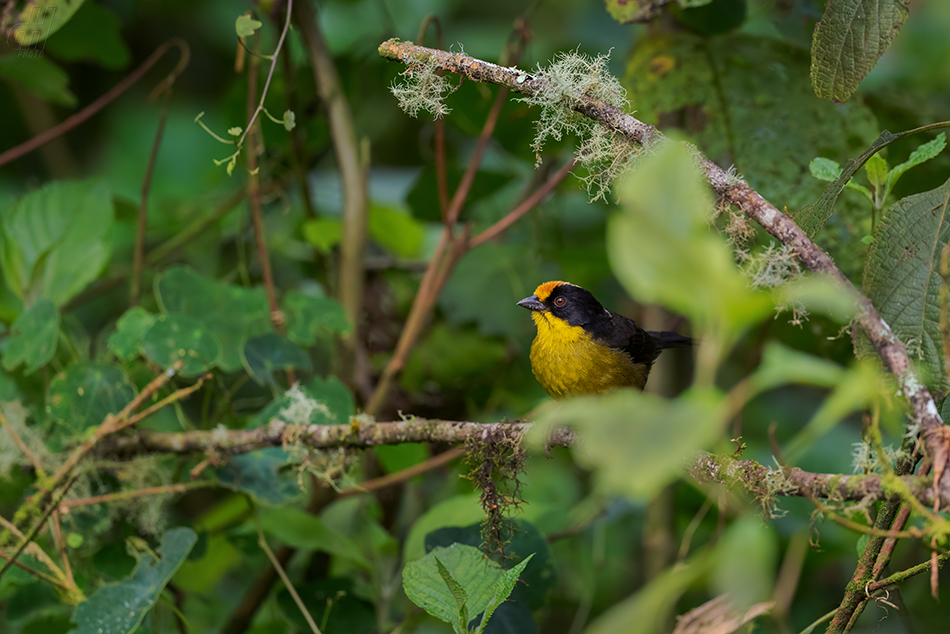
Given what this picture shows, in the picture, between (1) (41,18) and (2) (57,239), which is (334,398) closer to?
(2) (57,239)

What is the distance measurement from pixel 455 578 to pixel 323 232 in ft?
4.20

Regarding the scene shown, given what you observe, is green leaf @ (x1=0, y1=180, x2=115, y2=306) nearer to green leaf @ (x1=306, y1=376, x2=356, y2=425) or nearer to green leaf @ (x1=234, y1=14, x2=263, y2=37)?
green leaf @ (x1=306, y1=376, x2=356, y2=425)

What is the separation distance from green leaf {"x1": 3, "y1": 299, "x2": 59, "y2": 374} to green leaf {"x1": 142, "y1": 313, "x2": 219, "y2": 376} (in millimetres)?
186

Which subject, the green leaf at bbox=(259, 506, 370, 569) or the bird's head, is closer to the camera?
the green leaf at bbox=(259, 506, 370, 569)

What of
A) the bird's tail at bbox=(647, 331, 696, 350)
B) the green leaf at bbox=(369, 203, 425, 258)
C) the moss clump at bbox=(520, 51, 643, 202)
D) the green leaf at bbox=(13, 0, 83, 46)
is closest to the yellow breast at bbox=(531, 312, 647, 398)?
the bird's tail at bbox=(647, 331, 696, 350)

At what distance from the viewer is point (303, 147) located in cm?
224

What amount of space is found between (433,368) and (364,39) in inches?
45.7

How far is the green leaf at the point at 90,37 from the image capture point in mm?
2154

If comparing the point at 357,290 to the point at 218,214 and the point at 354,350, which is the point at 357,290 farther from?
the point at 218,214

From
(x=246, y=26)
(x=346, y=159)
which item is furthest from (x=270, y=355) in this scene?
(x=246, y=26)

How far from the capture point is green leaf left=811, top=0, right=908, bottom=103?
0.98 m

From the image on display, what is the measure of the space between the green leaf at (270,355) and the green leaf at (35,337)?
0.38m

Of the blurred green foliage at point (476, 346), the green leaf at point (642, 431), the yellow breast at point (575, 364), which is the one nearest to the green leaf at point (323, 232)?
the blurred green foliage at point (476, 346)

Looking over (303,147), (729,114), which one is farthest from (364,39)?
(729,114)
